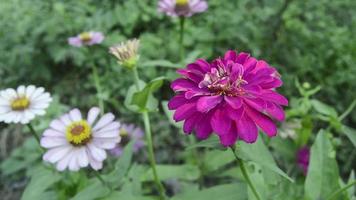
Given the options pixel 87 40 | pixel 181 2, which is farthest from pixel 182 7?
pixel 87 40

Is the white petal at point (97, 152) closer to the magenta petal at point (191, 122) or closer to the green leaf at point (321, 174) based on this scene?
the magenta petal at point (191, 122)

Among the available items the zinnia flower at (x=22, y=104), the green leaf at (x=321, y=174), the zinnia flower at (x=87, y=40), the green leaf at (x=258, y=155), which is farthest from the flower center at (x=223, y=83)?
the zinnia flower at (x=87, y=40)

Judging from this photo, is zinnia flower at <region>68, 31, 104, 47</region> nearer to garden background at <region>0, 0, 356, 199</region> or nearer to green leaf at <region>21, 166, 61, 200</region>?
garden background at <region>0, 0, 356, 199</region>

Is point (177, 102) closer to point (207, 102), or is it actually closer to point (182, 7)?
Result: point (207, 102)

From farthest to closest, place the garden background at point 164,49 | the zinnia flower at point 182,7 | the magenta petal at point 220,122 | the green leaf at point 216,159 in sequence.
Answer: the garden background at point 164,49 < the zinnia flower at point 182,7 < the green leaf at point 216,159 < the magenta petal at point 220,122

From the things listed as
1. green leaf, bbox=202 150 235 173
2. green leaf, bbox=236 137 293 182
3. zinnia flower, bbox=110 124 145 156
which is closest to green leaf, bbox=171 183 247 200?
green leaf, bbox=236 137 293 182

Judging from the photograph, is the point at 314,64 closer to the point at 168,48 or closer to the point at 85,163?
the point at 168,48
